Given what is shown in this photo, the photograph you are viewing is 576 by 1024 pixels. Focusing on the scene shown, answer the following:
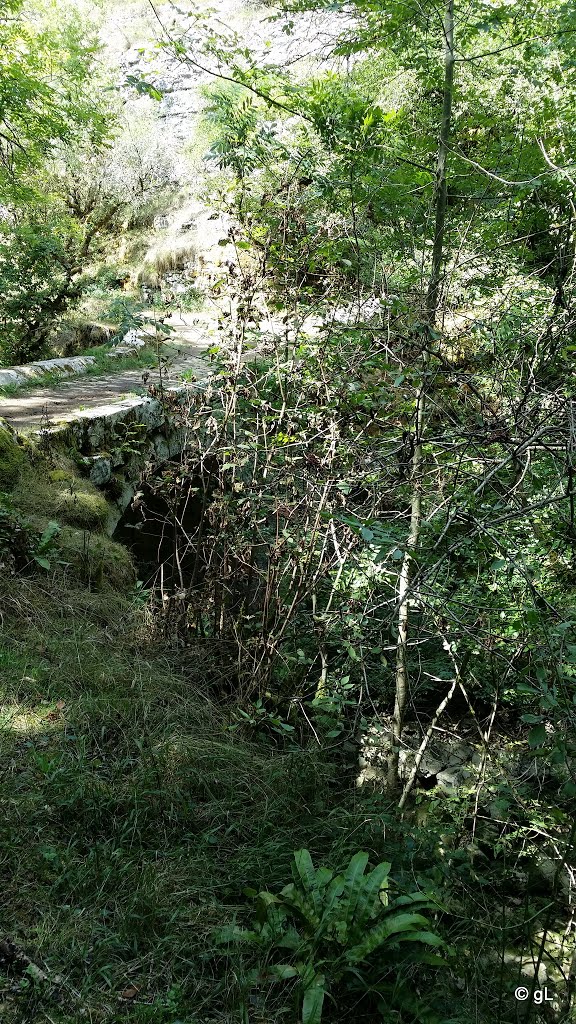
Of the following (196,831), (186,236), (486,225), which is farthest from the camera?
(186,236)

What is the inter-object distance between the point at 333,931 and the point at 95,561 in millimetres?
3180

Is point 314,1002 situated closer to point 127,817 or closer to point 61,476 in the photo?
point 127,817

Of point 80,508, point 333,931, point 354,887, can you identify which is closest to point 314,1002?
point 333,931

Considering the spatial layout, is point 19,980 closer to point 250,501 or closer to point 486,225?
point 250,501

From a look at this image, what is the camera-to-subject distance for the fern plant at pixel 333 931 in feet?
6.89

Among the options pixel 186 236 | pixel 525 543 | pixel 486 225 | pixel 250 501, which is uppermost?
pixel 186 236

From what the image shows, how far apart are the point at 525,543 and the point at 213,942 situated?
3086 mm

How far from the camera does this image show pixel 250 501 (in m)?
4.08

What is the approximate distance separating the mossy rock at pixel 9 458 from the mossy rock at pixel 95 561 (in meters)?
0.61

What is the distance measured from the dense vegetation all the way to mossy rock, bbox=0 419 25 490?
3cm

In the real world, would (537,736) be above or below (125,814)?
above

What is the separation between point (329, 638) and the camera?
4082mm

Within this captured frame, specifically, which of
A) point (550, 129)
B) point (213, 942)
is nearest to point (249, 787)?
point (213, 942)

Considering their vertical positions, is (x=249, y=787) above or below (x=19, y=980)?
below
